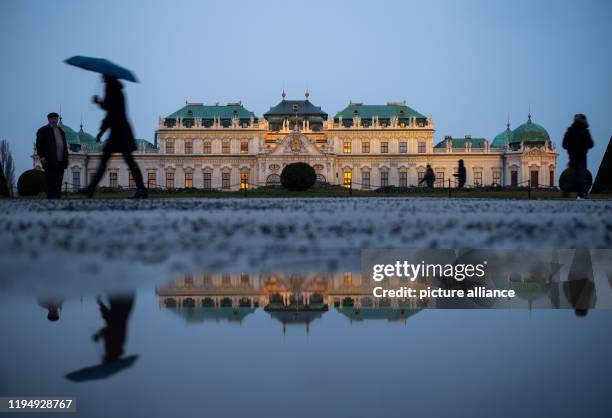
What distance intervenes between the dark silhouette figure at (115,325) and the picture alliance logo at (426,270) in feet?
3.41

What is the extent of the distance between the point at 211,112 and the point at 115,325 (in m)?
70.7

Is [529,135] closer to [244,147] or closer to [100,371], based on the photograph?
[244,147]

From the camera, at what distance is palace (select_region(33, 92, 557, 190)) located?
2714 inches

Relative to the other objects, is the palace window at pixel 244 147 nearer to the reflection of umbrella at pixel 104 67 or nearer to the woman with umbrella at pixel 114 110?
the reflection of umbrella at pixel 104 67

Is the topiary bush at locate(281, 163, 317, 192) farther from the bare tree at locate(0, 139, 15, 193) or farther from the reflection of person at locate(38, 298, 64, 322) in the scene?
the bare tree at locate(0, 139, 15, 193)

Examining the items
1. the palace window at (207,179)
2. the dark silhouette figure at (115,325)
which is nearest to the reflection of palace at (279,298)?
the dark silhouette figure at (115,325)

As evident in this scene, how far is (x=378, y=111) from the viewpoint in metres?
71.2

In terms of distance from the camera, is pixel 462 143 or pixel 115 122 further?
pixel 462 143

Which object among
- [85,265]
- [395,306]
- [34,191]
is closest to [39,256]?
[85,265]

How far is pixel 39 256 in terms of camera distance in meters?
3.01

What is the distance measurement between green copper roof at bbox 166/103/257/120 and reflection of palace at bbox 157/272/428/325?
68.7 m

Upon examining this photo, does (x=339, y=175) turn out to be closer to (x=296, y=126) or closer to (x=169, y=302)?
(x=296, y=126)

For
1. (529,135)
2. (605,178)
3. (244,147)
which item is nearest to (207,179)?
(244,147)

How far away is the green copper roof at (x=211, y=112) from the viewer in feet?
231
